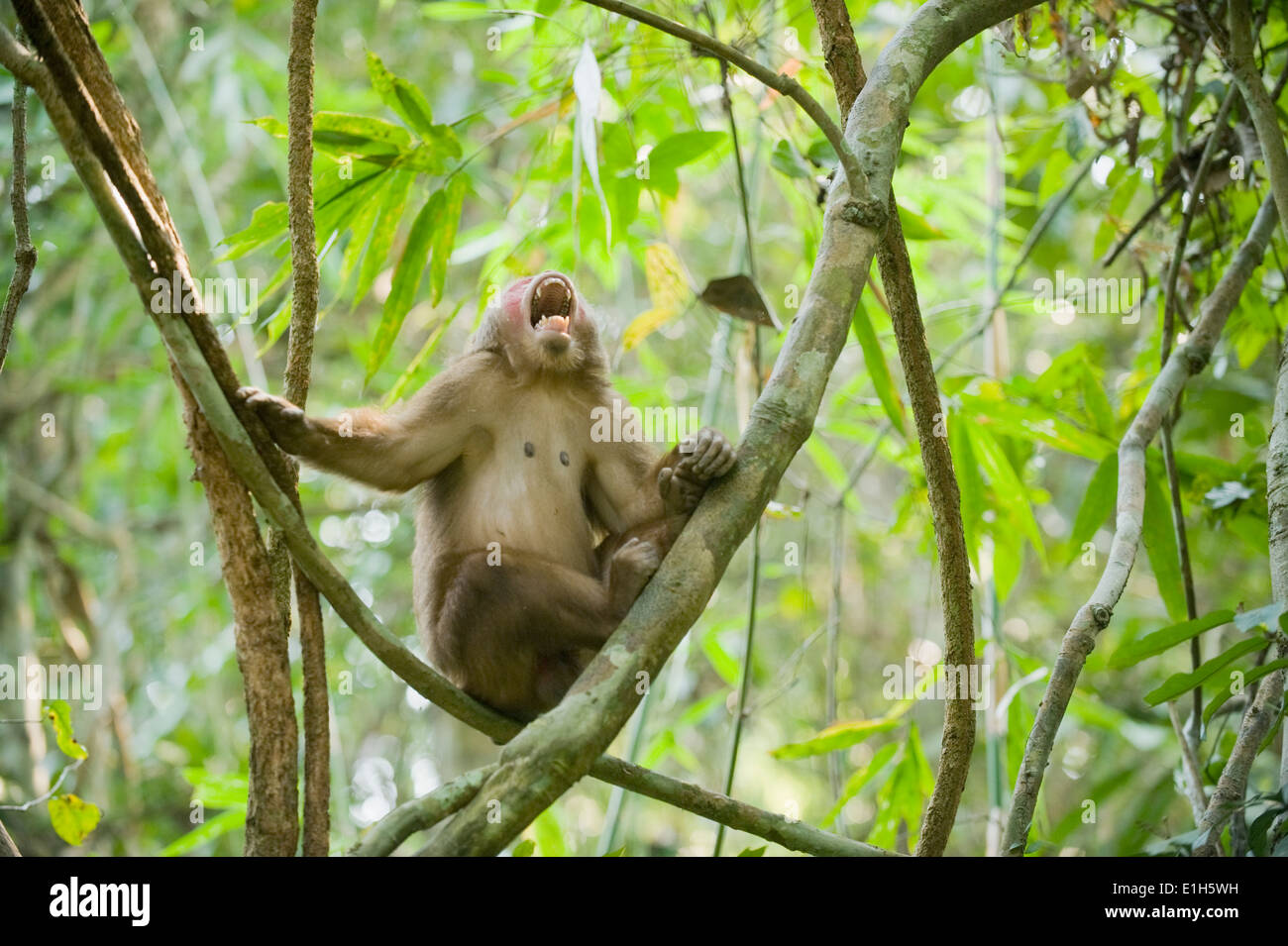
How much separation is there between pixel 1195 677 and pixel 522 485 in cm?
244

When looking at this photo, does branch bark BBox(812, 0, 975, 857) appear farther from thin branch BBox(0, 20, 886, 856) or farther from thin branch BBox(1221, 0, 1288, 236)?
thin branch BBox(1221, 0, 1288, 236)

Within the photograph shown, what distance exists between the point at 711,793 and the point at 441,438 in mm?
1826

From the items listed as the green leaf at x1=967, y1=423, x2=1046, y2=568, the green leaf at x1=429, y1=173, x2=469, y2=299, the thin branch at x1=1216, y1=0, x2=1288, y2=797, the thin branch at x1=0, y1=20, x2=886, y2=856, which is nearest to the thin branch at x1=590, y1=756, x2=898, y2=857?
the thin branch at x1=0, y1=20, x2=886, y2=856

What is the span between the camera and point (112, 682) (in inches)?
306

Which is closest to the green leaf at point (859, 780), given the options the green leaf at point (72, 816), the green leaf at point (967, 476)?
the green leaf at point (967, 476)

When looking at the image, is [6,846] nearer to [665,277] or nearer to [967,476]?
[665,277]

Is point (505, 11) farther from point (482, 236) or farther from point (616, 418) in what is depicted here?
point (482, 236)

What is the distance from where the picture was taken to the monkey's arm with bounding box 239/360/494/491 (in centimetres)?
342

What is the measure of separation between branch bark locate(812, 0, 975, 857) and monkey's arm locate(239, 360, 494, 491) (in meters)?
1.70

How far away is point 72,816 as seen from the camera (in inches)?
137

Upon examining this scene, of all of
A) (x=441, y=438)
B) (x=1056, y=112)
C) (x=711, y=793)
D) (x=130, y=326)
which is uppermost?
(x=130, y=326)

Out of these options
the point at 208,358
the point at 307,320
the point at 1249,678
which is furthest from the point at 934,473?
the point at 208,358

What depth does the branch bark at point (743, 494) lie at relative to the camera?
237 cm
